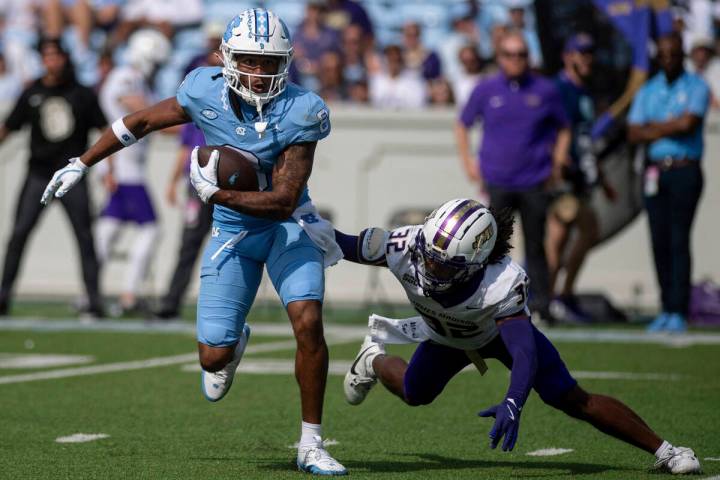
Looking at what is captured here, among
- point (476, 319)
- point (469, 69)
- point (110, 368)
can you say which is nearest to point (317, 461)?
point (476, 319)

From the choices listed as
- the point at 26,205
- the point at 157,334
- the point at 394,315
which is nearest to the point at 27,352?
the point at 157,334

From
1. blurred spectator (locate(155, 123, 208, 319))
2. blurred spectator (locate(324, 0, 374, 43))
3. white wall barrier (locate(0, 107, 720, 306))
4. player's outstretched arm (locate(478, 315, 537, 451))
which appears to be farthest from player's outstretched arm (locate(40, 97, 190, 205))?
blurred spectator (locate(324, 0, 374, 43))

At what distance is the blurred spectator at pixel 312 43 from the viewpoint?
49.0ft

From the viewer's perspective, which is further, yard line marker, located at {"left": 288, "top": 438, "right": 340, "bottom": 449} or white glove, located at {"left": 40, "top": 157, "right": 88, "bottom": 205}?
yard line marker, located at {"left": 288, "top": 438, "right": 340, "bottom": 449}

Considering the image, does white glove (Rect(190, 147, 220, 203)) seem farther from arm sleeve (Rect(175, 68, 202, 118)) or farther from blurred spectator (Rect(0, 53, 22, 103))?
blurred spectator (Rect(0, 53, 22, 103))

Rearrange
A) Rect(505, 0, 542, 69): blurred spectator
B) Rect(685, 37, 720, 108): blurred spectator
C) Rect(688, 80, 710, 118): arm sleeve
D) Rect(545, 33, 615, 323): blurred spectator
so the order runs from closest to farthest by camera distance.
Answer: Rect(688, 80, 710, 118): arm sleeve, Rect(545, 33, 615, 323): blurred spectator, Rect(685, 37, 720, 108): blurred spectator, Rect(505, 0, 542, 69): blurred spectator

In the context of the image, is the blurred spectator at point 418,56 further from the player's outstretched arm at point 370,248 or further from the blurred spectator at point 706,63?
the player's outstretched arm at point 370,248

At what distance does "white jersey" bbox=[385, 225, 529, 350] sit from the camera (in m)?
5.19

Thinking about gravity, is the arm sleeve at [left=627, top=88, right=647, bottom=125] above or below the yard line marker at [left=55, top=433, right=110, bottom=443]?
above

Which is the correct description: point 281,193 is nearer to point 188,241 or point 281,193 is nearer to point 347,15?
point 188,241

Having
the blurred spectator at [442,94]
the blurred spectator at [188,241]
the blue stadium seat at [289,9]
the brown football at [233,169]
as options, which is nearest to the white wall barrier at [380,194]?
the blurred spectator at [442,94]

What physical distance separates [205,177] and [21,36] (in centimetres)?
1245

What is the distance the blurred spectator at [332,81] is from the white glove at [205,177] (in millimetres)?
9133

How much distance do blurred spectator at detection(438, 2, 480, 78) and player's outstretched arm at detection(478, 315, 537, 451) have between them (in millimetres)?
10068
